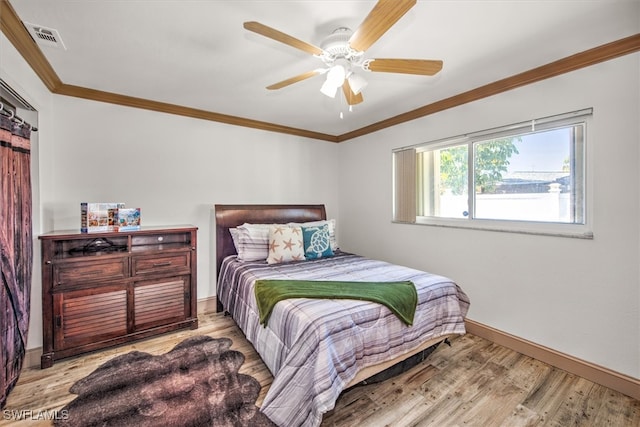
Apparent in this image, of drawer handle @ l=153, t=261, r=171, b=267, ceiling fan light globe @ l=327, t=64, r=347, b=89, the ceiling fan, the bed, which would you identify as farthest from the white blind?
drawer handle @ l=153, t=261, r=171, b=267

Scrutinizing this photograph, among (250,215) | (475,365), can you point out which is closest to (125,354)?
(250,215)

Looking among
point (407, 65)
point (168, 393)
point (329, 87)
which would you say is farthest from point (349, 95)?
point (168, 393)

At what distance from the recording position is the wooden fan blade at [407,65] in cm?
168

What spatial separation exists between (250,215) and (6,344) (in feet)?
7.39

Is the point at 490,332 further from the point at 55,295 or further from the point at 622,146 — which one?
the point at 55,295

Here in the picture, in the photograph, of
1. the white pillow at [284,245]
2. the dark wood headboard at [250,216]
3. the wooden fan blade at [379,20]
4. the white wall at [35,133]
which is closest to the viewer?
the wooden fan blade at [379,20]

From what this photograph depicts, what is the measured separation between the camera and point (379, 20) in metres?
1.32

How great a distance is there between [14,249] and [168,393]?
1.39m

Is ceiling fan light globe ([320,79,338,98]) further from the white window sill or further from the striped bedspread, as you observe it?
the white window sill

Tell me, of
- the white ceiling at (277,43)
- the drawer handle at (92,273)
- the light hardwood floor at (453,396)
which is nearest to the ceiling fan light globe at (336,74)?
the white ceiling at (277,43)

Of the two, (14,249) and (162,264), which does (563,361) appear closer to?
(162,264)

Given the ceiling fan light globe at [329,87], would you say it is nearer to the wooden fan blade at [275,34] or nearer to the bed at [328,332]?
the wooden fan blade at [275,34]

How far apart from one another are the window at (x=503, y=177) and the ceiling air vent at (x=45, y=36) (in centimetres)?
328

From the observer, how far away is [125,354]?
2.33 meters
